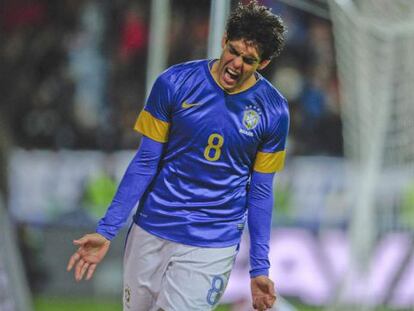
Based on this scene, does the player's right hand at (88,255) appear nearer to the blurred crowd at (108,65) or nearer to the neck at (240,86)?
the neck at (240,86)

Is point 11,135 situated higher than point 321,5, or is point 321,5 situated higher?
point 321,5

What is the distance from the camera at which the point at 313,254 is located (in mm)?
9961

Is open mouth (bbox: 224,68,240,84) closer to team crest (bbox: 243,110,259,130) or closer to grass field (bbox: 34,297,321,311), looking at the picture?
team crest (bbox: 243,110,259,130)

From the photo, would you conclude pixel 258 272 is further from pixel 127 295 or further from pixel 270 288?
pixel 127 295

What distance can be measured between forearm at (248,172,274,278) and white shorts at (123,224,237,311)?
5.0 inches

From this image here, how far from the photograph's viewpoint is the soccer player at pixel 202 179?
15.0ft

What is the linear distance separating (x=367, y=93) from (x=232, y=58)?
129 inches

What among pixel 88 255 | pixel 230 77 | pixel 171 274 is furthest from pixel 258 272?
pixel 230 77

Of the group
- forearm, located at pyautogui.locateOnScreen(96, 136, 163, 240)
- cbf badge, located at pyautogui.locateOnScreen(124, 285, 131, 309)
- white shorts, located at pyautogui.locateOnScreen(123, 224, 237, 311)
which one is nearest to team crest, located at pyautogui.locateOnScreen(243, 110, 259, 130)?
forearm, located at pyautogui.locateOnScreen(96, 136, 163, 240)

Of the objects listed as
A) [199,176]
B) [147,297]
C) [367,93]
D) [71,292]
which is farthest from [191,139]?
[71,292]

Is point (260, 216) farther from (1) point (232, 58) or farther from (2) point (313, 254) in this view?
(2) point (313, 254)

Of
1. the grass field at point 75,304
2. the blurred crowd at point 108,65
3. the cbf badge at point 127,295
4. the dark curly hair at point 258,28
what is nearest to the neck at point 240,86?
the dark curly hair at point 258,28

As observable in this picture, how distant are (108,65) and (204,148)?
660 centimetres

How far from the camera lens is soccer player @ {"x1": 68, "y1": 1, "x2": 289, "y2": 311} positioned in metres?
4.57
